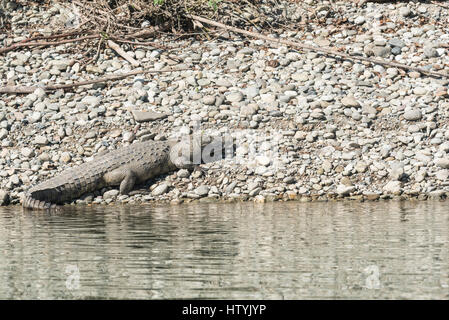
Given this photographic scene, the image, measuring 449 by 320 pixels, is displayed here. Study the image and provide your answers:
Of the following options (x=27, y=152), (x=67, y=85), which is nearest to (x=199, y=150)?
(x=27, y=152)

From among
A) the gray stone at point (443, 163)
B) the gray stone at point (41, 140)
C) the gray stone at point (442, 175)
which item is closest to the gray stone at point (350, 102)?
the gray stone at point (443, 163)

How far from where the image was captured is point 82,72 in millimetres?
13898

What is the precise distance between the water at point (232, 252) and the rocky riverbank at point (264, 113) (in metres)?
0.77

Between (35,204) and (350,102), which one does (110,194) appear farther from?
(350,102)

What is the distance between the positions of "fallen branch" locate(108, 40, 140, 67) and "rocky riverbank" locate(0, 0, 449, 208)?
13 cm

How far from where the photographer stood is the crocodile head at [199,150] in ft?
37.7

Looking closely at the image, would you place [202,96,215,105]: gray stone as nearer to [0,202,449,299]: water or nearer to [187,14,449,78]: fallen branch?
[187,14,449,78]: fallen branch

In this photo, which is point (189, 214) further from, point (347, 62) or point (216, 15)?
point (216, 15)

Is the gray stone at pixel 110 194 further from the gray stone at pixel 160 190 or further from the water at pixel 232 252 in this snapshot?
the water at pixel 232 252

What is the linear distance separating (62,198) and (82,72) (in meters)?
3.55

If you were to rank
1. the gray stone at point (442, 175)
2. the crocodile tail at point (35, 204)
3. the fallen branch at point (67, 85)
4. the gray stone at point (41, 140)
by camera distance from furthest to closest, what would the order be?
the fallen branch at point (67, 85) < the gray stone at point (41, 140) < the gray stone at point (442, 175) < the crocodile tail at point (35, 204)

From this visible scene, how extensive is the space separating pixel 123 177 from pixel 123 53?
372 cm

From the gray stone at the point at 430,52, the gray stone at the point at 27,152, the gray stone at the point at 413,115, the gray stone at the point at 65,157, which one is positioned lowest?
the gray stone at the point at 65,157

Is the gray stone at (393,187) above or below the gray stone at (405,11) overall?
below
